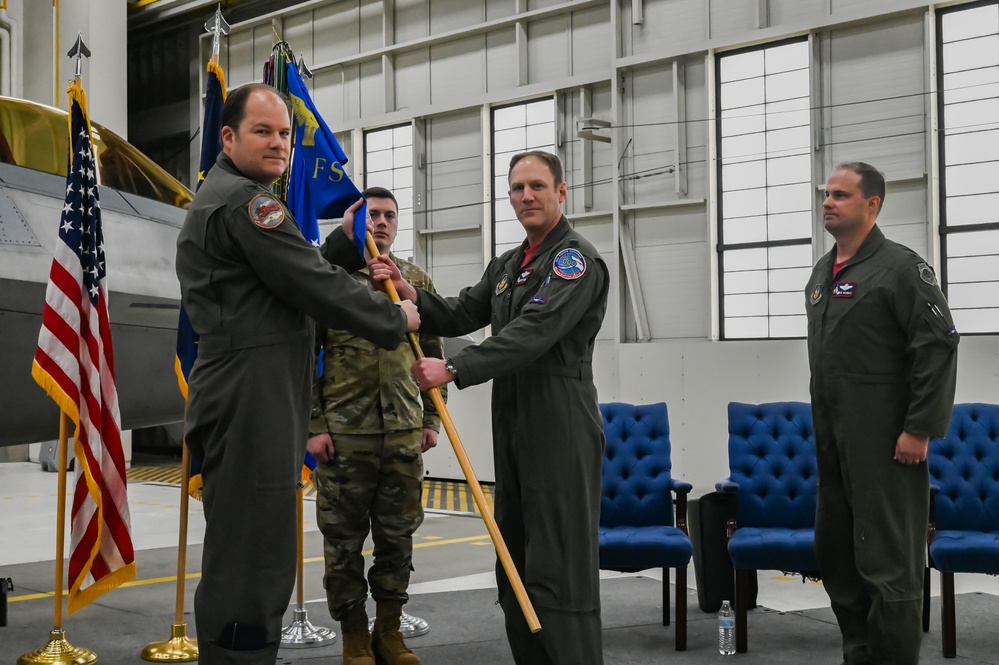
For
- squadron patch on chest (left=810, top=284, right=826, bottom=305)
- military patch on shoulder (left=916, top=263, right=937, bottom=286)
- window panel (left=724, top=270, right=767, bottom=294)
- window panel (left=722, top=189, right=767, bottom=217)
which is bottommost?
squadron patch on chest (left=810, top=284, right=826, bottom=305)

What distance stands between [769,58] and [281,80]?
22.5 feet

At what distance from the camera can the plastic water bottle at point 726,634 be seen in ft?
12.9

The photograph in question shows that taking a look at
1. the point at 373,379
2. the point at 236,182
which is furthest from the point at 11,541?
the point at 236,182

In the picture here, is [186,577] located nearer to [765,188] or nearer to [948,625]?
[948,625]

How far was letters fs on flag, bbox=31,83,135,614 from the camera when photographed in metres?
3.65

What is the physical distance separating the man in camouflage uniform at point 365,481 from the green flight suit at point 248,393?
121cm

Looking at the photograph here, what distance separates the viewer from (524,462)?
9.28 feet

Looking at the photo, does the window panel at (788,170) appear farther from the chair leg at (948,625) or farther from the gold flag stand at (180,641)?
the gold flag stand at (180,641)

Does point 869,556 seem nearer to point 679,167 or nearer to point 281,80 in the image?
point 281,80

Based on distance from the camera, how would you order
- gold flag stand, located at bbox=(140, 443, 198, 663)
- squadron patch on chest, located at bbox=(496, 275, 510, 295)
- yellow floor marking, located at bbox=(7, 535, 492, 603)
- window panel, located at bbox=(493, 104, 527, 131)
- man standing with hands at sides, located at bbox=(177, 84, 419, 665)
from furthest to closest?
window panel, located at bbox=(493, 104, 527, 131)
yellow floor marking, located at bbox=(7, 535, 492, 603)
gold flag stand, located at bbox=(140, 443, 198, 663)
squadron patch on chest, located at bbox=(496, 275, 510, 295)
man standing with hands at sides, located at bbox=(177, 84, 419, 665)

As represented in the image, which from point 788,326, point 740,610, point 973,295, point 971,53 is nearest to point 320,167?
point 740,610

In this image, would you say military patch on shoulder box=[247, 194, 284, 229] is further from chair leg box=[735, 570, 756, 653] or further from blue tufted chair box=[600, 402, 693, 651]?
chair leg box=[735, 570, 756, 653]

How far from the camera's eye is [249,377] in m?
2.34

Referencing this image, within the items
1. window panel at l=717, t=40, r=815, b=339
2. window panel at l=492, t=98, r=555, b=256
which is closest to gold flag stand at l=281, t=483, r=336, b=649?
window panel at l=717, t=40, r=815, b=339
